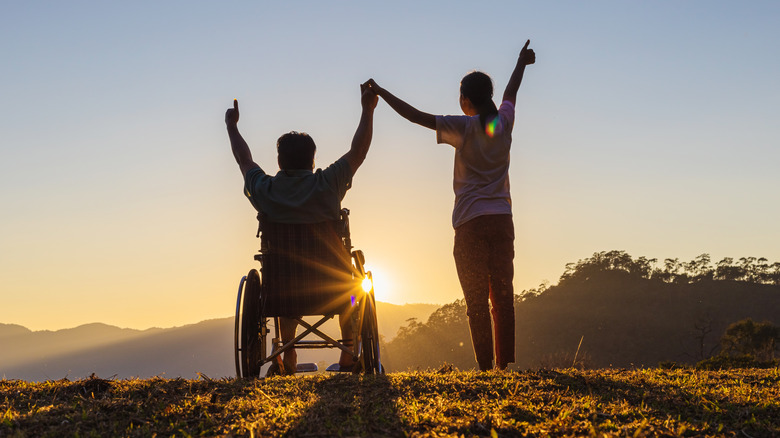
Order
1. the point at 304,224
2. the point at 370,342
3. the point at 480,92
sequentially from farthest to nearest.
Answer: the point at 480,92
the point at 304,224
the point at 370,342

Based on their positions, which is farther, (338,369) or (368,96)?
(338,369)

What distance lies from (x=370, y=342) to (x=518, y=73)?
2.68 metres

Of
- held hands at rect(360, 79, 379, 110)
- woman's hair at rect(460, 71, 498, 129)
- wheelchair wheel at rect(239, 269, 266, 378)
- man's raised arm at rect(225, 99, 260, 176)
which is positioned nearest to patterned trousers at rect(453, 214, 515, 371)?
woman's hair at rect(460, 71, 498, 129)

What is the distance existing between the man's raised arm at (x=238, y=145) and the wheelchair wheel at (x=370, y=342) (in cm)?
156

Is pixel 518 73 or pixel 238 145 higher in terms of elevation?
pixel 518 73

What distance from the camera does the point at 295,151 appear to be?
5.43 metres

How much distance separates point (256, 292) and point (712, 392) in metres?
3.37

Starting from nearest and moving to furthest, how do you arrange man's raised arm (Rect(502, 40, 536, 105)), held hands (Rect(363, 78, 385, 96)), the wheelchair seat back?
the wheelchair seat back
held hands (Rect(363, 78, 385, 96))
man's raised arm (Rect(502, 40, 536, 105))

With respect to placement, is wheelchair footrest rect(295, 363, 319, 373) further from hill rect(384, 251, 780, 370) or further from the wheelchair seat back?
hill rect(384, 251, 780, 370)

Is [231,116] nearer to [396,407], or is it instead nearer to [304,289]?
[304,289]

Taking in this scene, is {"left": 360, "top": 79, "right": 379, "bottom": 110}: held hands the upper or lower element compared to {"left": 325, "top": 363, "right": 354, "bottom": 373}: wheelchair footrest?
upper

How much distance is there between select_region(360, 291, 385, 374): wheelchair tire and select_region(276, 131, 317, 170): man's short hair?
1.27 metres

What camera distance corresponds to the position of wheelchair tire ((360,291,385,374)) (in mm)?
5234

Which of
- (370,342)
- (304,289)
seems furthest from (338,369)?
(304,289)
